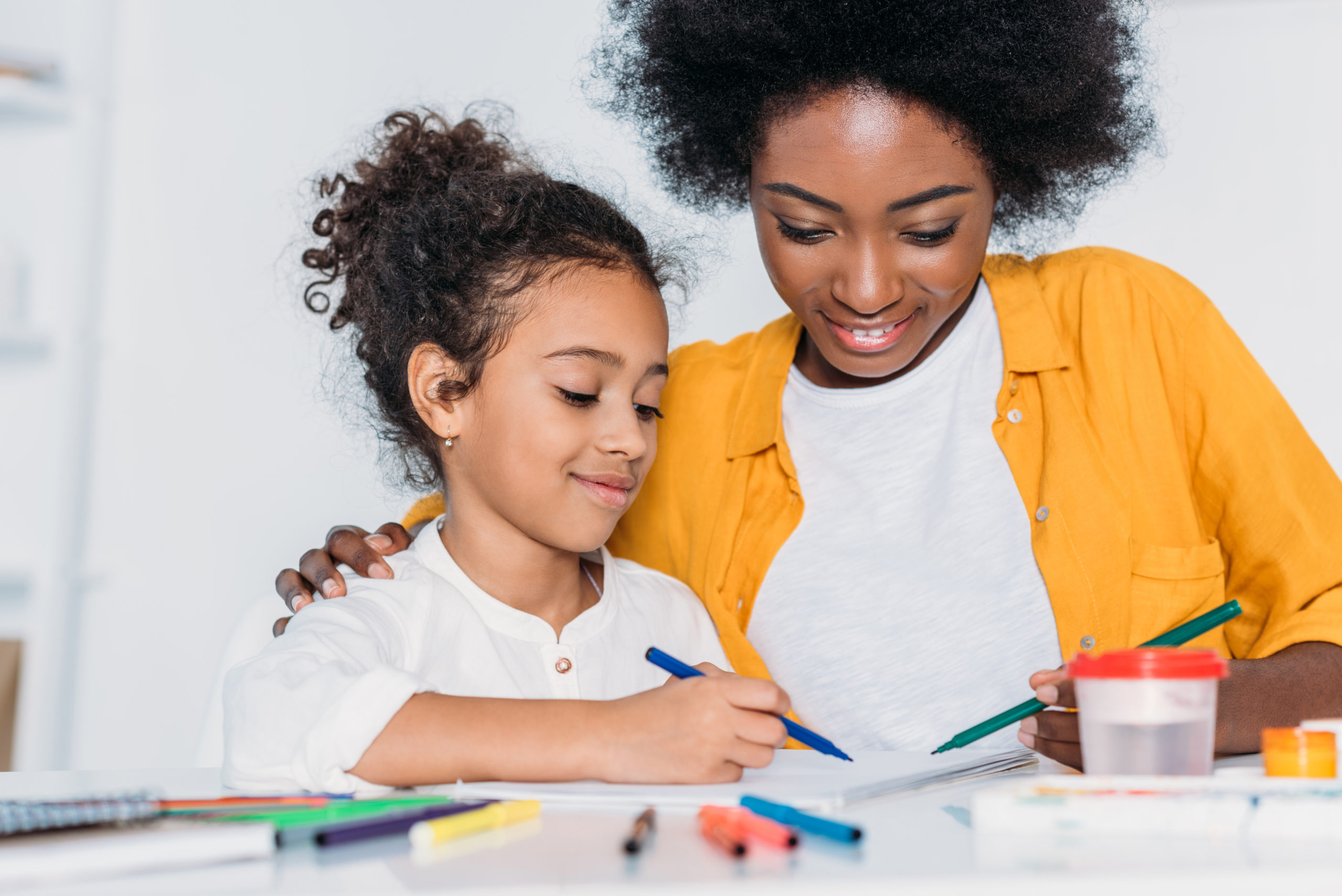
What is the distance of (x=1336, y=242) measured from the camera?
6.56ft

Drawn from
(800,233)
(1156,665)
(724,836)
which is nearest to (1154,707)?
(1156,665)

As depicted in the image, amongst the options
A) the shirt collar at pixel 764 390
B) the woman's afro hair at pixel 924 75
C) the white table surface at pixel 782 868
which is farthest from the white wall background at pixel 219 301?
the white table surface at pixel 782 868

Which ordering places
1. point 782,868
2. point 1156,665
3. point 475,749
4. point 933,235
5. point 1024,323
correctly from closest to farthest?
1. point 782,868
2. point 1156,665
3. point 475,749
4. point 933,235
5. point 1024,323

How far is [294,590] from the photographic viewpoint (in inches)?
40.2

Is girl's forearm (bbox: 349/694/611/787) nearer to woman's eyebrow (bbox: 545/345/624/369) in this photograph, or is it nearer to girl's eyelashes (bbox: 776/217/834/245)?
woman's eyebrow (bbox: 545/345/624/369)

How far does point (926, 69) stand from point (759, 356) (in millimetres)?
397

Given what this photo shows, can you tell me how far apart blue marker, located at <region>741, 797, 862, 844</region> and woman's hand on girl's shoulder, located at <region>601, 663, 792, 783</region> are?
11 centimetres

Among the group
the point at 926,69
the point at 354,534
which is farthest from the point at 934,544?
the point at 354,534

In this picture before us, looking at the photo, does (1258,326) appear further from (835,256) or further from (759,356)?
(835,256)

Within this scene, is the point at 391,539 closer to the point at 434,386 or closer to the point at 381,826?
the point at 434,386

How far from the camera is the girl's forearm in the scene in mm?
727

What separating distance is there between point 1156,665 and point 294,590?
713 mm

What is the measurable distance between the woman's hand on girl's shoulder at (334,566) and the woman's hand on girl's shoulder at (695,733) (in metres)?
0.33

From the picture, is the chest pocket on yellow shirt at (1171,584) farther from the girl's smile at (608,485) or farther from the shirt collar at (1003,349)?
the girl's smile at (608,485)
